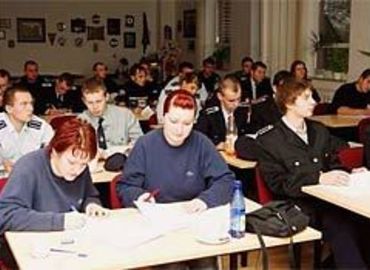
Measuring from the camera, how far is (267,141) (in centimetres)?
363

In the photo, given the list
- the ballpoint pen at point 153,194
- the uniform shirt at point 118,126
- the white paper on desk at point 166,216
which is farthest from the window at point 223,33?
Answer: the white paper on desk at point 166,216

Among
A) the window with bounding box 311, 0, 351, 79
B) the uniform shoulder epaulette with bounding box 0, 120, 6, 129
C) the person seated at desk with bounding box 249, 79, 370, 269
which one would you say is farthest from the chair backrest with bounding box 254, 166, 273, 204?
the window with bounding box 311, 0, 351, 79

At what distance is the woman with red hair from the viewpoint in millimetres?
2570

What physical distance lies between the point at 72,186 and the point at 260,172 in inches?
48.3

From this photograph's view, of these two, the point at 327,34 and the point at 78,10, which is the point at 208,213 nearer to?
the point at 327,34

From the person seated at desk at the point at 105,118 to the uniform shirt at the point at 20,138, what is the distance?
315 millimetres

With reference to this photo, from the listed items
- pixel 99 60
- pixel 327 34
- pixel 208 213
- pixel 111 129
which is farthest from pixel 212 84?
pixel 208 213

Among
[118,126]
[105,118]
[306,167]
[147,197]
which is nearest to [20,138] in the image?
[105,118]

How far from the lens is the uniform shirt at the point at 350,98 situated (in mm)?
6824

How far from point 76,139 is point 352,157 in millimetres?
2165

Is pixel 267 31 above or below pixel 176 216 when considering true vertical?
above

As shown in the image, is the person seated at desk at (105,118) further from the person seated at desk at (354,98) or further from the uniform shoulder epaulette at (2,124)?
the person seated at desk at (354,98)

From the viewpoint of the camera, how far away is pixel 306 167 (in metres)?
3.56

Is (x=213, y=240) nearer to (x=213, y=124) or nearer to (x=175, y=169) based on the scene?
(x=175, y=169)
